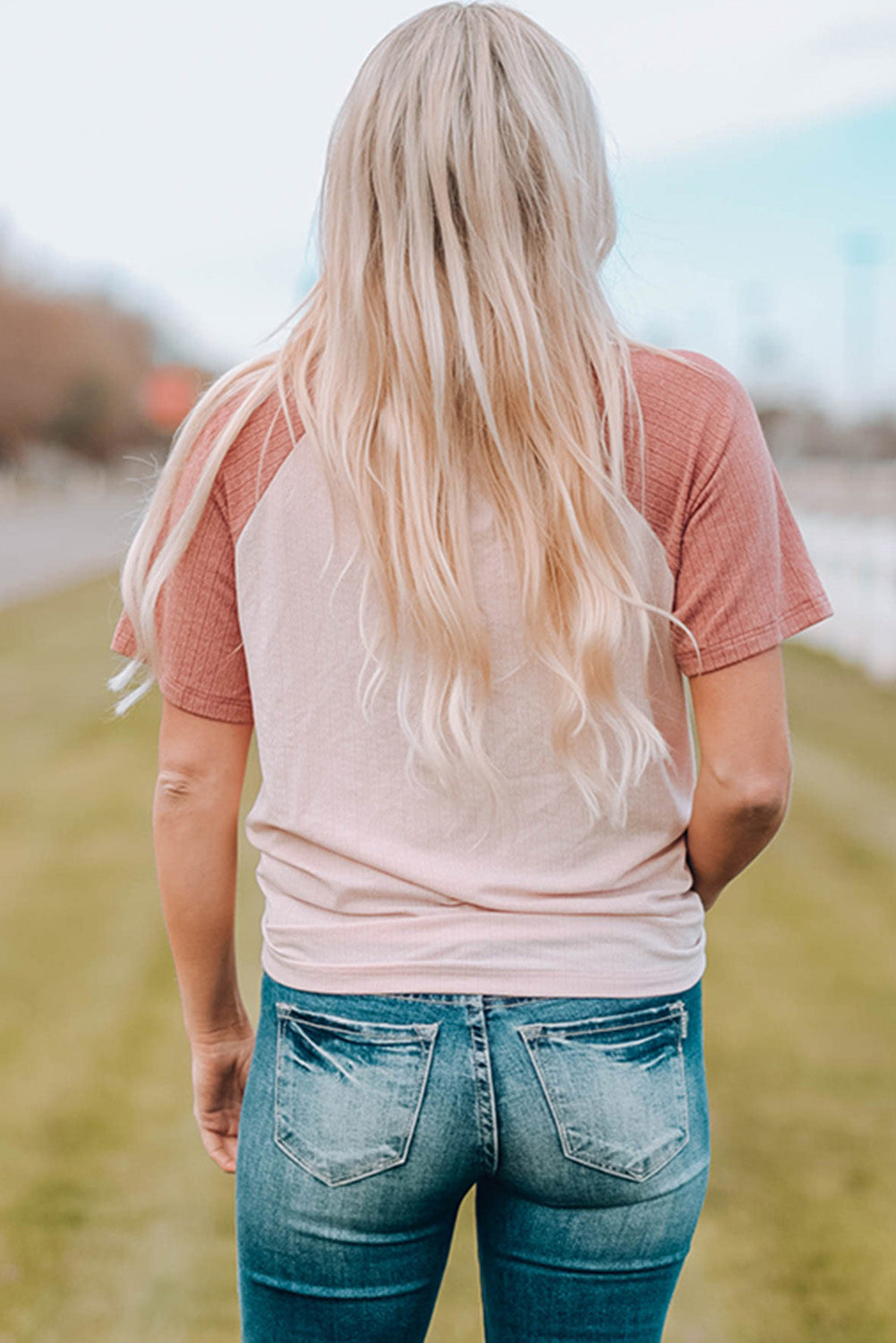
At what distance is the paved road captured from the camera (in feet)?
68.1

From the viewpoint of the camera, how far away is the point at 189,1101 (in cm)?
426

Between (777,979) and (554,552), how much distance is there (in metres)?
4.05

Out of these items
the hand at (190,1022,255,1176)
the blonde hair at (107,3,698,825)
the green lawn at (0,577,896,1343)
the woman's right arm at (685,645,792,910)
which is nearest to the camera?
the blonde hair at (107,3,698,825)

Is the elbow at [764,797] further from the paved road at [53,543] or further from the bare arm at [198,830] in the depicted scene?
the paved road at [53,543]

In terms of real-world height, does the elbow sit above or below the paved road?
above

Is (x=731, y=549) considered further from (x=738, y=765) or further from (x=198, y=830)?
(x=198, y=830)

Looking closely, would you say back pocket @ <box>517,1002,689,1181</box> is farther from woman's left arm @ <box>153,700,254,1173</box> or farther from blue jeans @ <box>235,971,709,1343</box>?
woman's left arm @ <box>153,700,254,1173</box>

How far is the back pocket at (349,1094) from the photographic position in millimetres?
1391

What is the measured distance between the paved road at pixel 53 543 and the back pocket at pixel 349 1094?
2.26ft

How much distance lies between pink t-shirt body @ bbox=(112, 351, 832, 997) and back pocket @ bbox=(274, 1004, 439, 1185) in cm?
4

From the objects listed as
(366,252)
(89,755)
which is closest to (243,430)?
(366,252)

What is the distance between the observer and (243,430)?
146 cm

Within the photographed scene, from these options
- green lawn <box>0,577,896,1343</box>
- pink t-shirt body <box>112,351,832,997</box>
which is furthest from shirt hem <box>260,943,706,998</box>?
green lawn <box>0,577,896,1343</box>

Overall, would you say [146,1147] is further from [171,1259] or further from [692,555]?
[692,555]
